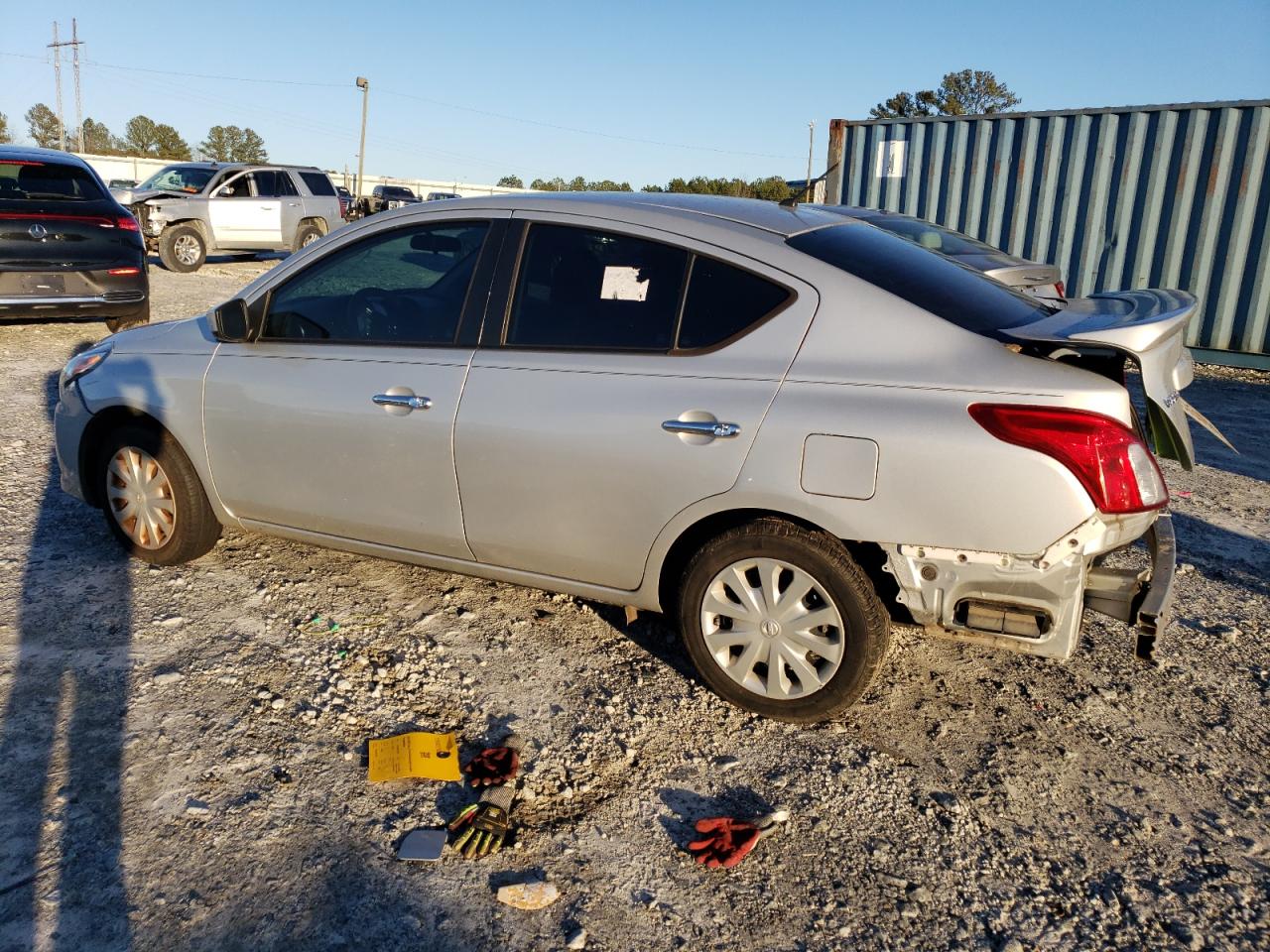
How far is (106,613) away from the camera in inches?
165

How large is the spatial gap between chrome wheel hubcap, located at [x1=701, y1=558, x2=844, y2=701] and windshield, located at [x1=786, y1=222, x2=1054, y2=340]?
970mm

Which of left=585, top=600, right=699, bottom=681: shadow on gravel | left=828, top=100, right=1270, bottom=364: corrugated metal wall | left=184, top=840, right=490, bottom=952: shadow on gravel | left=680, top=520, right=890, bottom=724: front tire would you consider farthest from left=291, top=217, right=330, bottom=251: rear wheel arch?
left=184, top=840, right=490, bottom=952: shadow on gravel

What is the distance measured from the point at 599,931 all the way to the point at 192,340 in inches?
128

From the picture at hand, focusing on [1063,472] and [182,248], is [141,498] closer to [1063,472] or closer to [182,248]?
[1063,472]

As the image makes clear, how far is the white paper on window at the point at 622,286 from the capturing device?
3.55 m

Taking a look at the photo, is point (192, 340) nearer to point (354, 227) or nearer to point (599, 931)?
point (354, 227)

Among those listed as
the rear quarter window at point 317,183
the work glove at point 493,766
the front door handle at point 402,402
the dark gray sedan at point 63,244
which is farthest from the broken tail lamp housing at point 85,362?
the rear quarter window at point 317,183

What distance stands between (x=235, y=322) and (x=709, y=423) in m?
2.21

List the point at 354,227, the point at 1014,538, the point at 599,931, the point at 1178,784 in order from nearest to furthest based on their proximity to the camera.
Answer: the point at 599,931
the point at 1014,538
the point at 1178,784
the point at 354,227

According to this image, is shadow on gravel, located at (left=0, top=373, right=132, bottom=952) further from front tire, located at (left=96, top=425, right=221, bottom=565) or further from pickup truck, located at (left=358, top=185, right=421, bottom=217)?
pickup truck, located at (left=358, top=185, right=421, bottom=217)

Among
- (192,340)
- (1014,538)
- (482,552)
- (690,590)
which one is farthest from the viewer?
(192,340)

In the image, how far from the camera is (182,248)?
18391 millimetres

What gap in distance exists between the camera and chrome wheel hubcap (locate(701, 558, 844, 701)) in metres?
3.28

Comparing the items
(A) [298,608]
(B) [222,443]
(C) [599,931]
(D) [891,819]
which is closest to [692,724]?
(D) [891,819]
